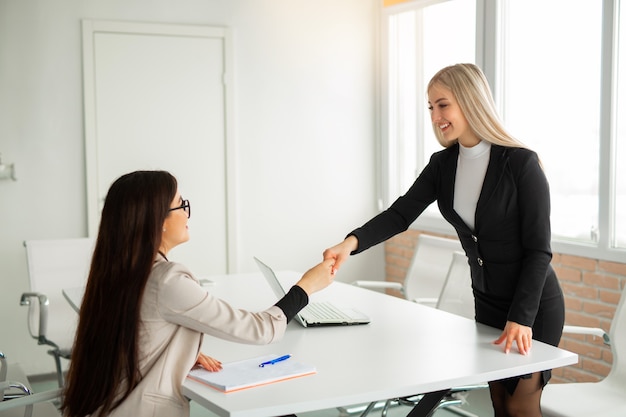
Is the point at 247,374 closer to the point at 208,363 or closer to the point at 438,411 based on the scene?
the point at 208,363

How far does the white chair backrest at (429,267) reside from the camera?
4.10 meters

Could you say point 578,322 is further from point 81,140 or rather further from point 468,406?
point 81,140

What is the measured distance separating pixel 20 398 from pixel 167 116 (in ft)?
10.9

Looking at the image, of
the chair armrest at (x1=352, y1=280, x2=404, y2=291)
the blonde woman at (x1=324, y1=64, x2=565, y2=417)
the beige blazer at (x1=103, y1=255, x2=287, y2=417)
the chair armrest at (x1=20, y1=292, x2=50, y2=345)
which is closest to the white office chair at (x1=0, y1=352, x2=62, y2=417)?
the beige blazer at (x1=103, y1=255, x2=287, y2=417)

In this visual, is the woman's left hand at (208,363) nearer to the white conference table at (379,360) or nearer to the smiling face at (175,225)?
the white conference table at (379,360)

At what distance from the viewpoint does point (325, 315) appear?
2924 mm

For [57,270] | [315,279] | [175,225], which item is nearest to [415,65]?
[57,270]

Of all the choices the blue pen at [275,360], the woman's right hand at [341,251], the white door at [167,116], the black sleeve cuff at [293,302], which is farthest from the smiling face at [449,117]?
the white door at [167,116]

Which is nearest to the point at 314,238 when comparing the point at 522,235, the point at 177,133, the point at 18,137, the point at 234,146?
the point at 234,146

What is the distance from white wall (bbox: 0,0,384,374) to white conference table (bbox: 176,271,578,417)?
272cm

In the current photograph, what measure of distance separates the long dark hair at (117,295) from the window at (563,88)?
2727 mm

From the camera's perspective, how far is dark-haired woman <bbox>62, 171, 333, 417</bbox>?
1979 mm

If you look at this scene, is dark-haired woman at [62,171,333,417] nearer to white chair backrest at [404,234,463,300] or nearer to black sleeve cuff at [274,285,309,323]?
black sleeve cuff at [274,285,309,323]

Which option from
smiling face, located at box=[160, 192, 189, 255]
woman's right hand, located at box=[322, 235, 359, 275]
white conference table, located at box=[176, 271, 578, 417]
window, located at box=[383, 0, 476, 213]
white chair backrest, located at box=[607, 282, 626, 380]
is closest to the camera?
white conference table, located at box=[176, 271, 578, 417]
